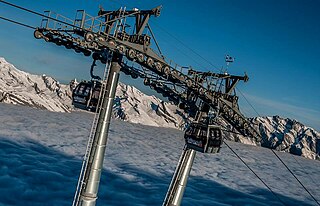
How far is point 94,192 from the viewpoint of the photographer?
46.5ft

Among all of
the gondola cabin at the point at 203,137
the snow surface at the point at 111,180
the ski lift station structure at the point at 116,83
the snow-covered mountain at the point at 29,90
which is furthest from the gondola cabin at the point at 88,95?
the snow-covered mountain at the point at 29,90

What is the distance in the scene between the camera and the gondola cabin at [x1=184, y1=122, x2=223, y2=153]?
57.4 ft

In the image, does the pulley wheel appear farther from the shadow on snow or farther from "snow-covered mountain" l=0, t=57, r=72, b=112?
"snow-covered mountain" l=0, t=57, r=72, b=112

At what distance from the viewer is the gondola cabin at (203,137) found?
57.4 ft

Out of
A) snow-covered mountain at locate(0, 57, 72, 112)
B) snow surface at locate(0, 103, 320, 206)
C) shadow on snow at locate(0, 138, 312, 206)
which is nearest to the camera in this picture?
shadow on snow at locate(0, 138, 312, 206)

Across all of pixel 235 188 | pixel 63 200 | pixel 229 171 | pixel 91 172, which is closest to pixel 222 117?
pixel 91 172

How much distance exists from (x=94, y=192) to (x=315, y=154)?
20496cm

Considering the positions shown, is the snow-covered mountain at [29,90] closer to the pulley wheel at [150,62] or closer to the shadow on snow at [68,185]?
the shadow on snow at [68,185]

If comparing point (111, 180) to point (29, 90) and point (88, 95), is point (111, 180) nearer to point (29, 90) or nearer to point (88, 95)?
point (88, 95)

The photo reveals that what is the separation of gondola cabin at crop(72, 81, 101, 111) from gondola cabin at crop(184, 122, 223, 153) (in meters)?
6.79

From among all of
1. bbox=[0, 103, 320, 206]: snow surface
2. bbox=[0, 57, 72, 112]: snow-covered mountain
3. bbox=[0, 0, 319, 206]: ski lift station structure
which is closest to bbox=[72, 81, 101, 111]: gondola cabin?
bbox=[0, 0, 319, 206]: ski lift station structure

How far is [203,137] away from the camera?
57.4 feet

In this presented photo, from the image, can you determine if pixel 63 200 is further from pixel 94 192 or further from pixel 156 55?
pixel 156 55

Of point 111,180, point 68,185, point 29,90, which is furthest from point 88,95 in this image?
point 29,90
